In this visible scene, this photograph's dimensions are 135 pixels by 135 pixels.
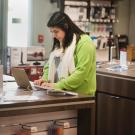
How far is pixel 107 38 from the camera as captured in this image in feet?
21.2

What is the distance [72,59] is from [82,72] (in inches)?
7.0

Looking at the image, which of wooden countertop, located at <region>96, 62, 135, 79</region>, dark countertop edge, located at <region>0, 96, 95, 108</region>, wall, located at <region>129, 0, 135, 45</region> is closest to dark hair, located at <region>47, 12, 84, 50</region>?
dark countertop edge, located at <region>0, 96, 95, 108</region>

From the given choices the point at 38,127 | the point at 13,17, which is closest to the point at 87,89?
the point at 38,127

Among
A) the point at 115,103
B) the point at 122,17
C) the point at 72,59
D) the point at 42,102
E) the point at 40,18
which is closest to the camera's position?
the point at 42,102

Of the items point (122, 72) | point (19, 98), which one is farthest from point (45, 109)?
point (122, 72)

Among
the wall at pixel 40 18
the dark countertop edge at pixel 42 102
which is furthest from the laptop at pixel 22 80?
the wall at pixel 40 18

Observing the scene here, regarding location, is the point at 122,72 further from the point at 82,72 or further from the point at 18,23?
the point at 18,23

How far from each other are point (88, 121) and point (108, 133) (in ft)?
5.30

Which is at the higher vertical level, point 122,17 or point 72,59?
point 122,17

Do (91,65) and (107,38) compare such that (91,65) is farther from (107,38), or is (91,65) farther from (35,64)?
(107,38)

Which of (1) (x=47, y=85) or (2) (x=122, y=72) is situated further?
(2) (x=122, y=72)

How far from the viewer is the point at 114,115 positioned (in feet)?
14.1

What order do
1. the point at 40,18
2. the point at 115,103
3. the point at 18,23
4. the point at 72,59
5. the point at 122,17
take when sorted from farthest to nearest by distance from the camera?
the point at 122,17 → the point at 40,18 → the point at 18,23 → the point at 115,103 → the point at 72,59

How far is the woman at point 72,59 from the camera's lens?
10.3 feet
